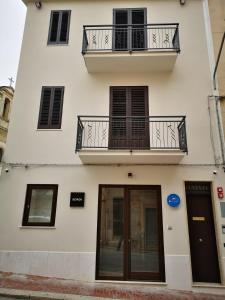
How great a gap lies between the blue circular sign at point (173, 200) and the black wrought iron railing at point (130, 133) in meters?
1.73

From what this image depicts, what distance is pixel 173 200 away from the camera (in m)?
6.86

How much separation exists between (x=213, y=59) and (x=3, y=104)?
15.6 m

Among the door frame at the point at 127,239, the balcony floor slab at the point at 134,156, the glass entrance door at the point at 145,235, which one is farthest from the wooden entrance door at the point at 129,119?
the glass entrance door at the point at 145,235

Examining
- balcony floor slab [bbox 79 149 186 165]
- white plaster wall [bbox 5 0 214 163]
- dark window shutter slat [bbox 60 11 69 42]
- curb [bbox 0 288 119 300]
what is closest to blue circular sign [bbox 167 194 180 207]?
balcony floor slab [bbox 79 149 186 165]

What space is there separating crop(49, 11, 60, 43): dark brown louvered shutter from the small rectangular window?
622cm

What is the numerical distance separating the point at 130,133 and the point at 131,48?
350 cm

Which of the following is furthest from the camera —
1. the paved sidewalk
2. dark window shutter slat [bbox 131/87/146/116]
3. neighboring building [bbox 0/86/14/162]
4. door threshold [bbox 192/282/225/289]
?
neighboring building [bbox 0/86/14/162]

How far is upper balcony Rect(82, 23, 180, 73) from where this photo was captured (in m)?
7.59

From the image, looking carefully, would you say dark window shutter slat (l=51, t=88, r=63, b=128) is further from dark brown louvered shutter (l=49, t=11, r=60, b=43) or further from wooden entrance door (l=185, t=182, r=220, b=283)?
wooden entrance door (l=185, t=182, r=220, b=283)

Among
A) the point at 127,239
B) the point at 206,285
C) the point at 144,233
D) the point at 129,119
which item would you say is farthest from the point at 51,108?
the point at 206,285

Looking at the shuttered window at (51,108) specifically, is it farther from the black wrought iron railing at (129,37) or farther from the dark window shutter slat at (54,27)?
the dark window shutter slat at (54,27)

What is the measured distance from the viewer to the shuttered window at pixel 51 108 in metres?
7.86

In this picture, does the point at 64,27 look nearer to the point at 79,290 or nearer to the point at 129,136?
the point at 129,136

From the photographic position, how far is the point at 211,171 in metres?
7.08
